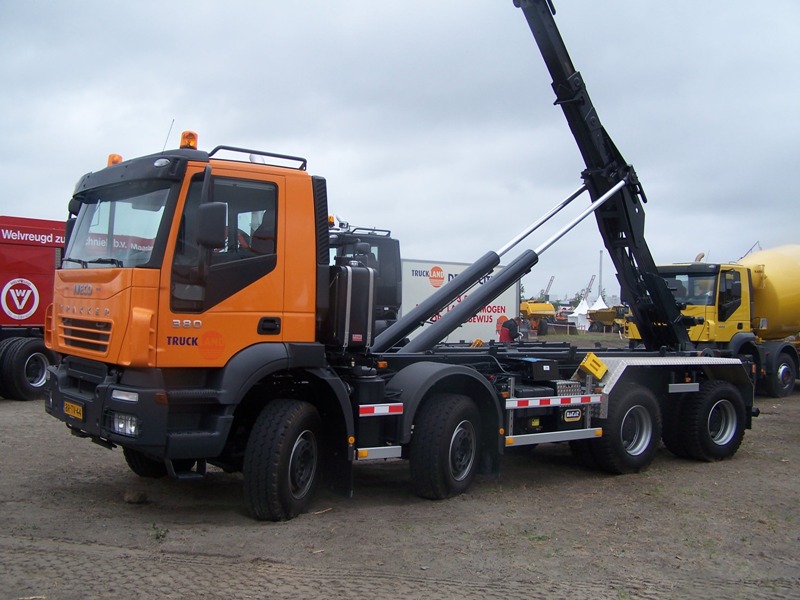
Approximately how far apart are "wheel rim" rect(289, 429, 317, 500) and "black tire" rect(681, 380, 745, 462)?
17.6 feet

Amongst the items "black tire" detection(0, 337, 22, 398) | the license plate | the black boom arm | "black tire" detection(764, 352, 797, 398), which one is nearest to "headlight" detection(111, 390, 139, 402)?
the license plate

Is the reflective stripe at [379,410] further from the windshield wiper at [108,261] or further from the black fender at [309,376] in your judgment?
the windshield wiper at [108,261]

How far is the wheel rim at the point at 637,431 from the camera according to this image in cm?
875

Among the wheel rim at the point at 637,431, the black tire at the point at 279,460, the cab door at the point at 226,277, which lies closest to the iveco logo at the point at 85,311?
the cab door at the point at 226,277

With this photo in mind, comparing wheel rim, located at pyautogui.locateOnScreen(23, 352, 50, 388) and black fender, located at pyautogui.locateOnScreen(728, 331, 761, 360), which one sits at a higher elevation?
black fender, located at pyautogui.locateOnScreen(728, 331, 761, 360)

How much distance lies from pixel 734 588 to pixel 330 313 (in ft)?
12.5

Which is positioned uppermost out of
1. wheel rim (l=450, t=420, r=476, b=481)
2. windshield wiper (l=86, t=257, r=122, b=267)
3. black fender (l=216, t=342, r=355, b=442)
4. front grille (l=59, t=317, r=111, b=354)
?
windshield wiper (l=86, t=257, r=122, b=267)

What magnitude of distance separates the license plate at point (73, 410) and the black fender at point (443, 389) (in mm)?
2608

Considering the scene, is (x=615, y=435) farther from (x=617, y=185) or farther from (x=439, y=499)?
(x=617, y=185)

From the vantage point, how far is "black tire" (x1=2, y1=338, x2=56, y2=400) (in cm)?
1289

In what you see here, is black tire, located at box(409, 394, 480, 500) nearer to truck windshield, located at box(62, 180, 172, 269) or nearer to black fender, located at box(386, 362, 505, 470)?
black fender, located at box(386, 362, 505, 470)

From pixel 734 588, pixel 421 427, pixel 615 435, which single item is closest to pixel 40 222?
pixel 421 427

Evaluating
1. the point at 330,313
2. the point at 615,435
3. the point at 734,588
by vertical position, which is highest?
the point at 330,313

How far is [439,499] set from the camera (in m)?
7.06
